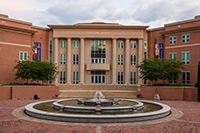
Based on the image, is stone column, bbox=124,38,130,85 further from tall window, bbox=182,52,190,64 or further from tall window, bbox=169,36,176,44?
tall window, bbox=182,52,190,64

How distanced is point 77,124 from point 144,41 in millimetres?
34094

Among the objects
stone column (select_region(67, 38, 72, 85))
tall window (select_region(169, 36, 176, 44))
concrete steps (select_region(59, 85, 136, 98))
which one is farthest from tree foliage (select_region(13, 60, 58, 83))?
tall window (select_region(169, 36, 176, 44))

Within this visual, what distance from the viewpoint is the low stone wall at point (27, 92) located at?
25.5m

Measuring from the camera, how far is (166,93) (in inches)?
1079

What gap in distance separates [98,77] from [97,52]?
5746mm

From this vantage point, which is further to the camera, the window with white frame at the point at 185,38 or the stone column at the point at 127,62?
the stone column at the point at 127,62

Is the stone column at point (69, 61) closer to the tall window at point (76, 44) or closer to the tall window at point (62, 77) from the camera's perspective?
the tall window at point (76, 44)

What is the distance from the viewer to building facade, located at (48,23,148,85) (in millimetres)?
40250

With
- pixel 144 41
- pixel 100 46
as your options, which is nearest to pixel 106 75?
pixel 100 46

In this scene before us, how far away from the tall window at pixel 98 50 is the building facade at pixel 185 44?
41.3 feet

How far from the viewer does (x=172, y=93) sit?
2700 centimetres

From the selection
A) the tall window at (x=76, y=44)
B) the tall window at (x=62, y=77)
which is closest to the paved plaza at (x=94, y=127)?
the tall window at (x=62, y=77)

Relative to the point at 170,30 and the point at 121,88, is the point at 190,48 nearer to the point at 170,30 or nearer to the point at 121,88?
the point at 170,30

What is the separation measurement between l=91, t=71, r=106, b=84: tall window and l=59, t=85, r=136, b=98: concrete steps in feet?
20.7
